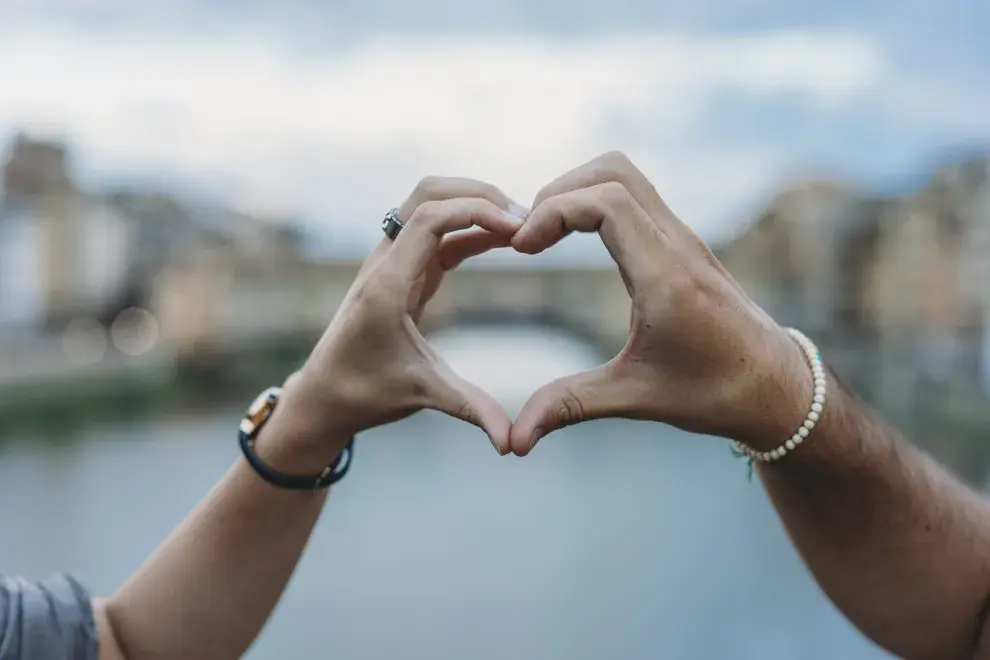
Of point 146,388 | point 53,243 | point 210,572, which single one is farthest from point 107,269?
point 210,572

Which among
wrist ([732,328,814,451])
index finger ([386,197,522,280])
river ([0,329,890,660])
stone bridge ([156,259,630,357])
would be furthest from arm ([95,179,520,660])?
stone bridge ([156,259,630,357])

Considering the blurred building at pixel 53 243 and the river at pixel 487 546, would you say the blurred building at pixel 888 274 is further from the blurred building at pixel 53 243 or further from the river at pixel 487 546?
the blurred building at pixel 53 243

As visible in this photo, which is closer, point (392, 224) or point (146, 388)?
point (392, 224)

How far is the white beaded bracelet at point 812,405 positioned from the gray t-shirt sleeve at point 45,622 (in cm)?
41

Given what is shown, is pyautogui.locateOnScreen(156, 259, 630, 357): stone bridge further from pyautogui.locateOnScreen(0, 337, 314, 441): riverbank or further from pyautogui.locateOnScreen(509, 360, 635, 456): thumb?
pyautogui.locateOnScreen(509, 360, 635, 456): thumb

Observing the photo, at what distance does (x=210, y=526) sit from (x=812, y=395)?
367 millimetres

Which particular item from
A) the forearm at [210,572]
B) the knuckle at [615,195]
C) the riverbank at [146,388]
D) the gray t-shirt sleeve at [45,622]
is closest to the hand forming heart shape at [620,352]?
the knuckle at [615,195]

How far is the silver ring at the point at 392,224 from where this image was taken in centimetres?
58

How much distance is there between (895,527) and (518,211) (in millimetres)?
283

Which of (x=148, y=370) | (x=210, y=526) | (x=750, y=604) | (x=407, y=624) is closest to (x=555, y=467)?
(x=750, y=604)

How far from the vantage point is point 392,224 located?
1.90 ft

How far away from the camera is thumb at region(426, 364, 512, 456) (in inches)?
19.5

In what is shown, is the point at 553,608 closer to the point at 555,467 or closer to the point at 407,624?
the point at 407,624

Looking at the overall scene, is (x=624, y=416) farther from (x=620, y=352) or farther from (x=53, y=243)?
(x=53, y=243)
